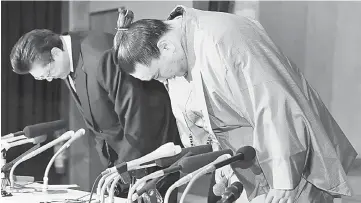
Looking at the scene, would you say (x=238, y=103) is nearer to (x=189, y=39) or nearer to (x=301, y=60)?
(x=189, y=39)

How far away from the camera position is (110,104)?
2213 millimetres

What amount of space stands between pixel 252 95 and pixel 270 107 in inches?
Answer: 2.3

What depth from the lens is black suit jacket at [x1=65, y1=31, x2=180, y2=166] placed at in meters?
2.11

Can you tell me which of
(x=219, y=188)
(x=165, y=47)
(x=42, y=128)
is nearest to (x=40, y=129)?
(x=42, y=128)

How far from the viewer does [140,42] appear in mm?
1636

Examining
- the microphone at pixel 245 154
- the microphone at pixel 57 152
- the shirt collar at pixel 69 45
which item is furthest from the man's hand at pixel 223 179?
the shirt collar at pixel 69 45

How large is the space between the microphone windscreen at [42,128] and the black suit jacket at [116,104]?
14cm

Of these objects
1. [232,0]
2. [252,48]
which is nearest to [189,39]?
[252,48]

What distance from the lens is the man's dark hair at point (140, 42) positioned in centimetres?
163

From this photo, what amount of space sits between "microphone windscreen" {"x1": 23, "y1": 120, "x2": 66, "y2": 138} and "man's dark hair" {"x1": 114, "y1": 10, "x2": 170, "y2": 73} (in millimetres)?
705

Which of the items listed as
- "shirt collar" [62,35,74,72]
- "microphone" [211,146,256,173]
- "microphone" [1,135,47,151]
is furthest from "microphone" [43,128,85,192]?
"microphone" [211,146,256,173]

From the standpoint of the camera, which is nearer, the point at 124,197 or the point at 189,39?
the point at 189,39

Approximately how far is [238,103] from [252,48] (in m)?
0.16

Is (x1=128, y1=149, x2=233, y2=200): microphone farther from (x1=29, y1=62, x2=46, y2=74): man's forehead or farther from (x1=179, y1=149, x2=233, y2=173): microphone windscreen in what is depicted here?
(x1=29, y1=62, x2=46, y2=74): man's forehead
